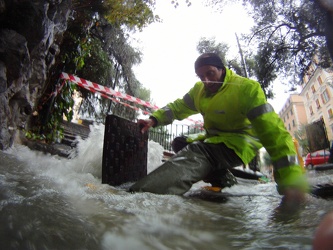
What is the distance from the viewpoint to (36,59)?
13.7 ft

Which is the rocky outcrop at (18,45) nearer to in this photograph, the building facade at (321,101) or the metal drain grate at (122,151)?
the metal drain grate at (122,151)

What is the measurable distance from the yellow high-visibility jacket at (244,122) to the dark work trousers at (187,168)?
0.30ft

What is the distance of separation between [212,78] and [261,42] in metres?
9.34

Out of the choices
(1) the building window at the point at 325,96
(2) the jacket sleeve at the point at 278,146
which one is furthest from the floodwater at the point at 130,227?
(1) the building window at the point at 325,96

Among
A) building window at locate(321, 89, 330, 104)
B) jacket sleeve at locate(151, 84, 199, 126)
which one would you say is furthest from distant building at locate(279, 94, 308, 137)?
jacket sleeve at locate(151, 84, 199, 126)

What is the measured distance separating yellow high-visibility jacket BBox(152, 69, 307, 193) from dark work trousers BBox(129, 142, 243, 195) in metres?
0.09

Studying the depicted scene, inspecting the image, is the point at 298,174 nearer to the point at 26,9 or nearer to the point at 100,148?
the point at 100,148

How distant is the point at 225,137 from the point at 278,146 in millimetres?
499

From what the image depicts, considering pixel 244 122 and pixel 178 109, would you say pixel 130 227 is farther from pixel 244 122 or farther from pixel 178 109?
pixel 178 109

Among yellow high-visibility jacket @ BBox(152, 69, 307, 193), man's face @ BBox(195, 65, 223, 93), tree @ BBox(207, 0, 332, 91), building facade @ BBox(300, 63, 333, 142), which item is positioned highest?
building facade @ BBox(300, 63, 333, 142)

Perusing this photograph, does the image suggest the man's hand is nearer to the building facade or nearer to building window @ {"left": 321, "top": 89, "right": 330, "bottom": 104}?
the building facade

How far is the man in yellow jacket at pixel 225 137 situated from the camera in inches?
61.4

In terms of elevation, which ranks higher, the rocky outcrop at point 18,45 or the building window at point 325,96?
the building window at point 325,96

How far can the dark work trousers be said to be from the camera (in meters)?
1.67
